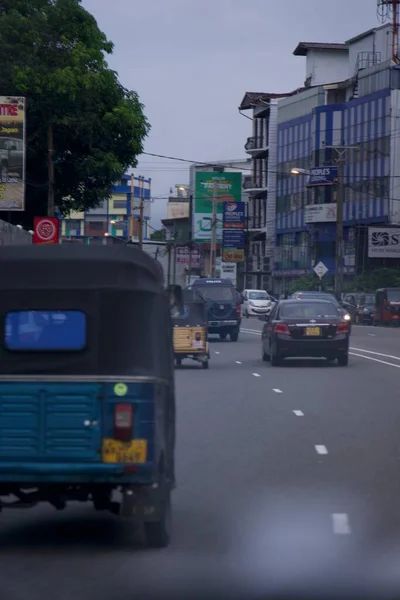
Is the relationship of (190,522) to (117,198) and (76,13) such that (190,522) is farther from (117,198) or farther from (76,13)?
(117,198)

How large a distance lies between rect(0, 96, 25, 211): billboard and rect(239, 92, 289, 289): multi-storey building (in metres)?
66.7

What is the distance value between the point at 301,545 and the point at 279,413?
385 inches

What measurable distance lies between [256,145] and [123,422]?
3980 inches

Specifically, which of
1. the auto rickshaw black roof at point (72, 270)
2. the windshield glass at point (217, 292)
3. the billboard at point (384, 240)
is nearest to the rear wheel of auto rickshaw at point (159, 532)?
the auto rickshaw black roof at point (72, 270)

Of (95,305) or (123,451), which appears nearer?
(123,451)

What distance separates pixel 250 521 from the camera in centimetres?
1007

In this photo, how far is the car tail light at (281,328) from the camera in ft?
94.7

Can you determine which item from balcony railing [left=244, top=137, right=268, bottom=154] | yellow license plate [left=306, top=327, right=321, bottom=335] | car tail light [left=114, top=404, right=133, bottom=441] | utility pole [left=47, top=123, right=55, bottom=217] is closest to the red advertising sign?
utility pole [left=47, top=123, right=55, bottom=217]

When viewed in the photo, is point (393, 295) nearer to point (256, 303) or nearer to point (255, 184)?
point (256, 303)

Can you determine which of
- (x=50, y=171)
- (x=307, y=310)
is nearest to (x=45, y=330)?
(x=307, y=310)

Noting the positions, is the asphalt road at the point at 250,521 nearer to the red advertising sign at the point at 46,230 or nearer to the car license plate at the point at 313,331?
the car license plate at the point at 313,331

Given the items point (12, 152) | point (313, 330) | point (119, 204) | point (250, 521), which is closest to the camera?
point (250, 521)

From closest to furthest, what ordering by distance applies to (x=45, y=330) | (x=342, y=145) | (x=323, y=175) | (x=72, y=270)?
(x=45, y=330) < (x=72, y=270) < (x=323, y=175) < (x=342, y=145)

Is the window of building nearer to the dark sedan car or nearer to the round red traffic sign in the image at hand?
the round red traffic sign
